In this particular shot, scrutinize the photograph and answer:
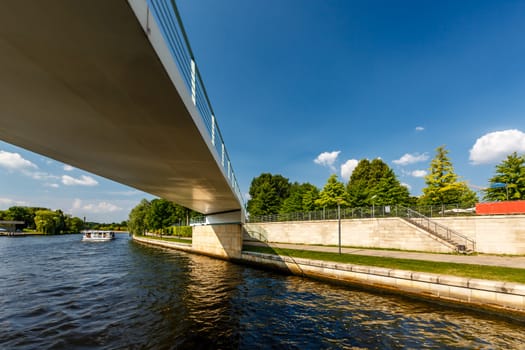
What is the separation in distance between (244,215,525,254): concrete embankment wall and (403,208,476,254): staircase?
12.6 inches

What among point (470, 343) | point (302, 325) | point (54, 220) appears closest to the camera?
point (470, 343)

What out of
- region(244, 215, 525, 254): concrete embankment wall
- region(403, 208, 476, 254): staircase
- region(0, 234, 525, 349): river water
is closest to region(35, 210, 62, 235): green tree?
region(0, 234, 525, 349): river water

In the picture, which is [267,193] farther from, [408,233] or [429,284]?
[429,284]

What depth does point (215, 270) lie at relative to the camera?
A: 1956 centimetres

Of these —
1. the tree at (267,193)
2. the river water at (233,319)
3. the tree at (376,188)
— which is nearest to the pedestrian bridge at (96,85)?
the river water at (233,319)

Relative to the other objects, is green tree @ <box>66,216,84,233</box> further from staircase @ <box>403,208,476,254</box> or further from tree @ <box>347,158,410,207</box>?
staircase @ <box>403,208,476,254</box>

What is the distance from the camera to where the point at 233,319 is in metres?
9.20

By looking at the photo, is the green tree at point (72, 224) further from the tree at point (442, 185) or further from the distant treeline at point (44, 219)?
the tree at point (442, 185)

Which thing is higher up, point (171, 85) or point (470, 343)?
point (171, 85)

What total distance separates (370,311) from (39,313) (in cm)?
1301

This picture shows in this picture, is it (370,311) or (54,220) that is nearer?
(370,311)

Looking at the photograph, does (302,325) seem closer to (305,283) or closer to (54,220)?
(305,283)

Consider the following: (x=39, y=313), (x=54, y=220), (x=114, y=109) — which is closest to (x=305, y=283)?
(x=39, y=313)

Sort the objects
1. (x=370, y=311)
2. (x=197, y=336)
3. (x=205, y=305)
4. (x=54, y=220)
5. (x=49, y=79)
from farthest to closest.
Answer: (x=54, y=220) → (x=205, y=305) → (x=370, y=311) → (x=197, y=336) → (x=49, y=79)
